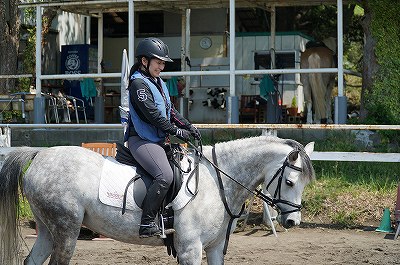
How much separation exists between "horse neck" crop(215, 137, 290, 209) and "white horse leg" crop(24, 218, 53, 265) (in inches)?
69.7

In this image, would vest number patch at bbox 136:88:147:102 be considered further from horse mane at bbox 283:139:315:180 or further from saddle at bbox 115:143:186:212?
horse mane at bbox 283:139:315:180

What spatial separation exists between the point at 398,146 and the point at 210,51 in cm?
799

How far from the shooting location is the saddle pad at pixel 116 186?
7008 mm

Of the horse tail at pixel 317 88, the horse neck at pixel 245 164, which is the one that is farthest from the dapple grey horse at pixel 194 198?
the horse tail at pixel 317 88

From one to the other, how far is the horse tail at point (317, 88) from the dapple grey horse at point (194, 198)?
9.50m

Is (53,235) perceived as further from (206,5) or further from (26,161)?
(206,5)

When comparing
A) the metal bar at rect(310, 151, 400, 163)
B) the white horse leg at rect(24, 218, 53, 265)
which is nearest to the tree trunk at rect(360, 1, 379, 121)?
the metal bar at rect(310, 151, 400, 163)

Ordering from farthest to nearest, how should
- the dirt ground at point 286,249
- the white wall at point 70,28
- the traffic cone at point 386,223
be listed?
the white wall at point 70,28 < the traffic cone at point 386,223 < the dirt ground at point 286,249

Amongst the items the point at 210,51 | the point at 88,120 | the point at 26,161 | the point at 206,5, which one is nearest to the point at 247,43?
the point at 210,51

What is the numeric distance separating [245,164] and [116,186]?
1.22m

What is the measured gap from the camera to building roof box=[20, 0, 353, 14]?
1662 cm

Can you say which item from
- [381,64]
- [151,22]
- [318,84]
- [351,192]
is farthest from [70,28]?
[351,192]

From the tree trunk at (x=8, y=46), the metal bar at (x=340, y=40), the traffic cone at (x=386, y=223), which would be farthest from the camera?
the tree trunk at (x=8, y=46)

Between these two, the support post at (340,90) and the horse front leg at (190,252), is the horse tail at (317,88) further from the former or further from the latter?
the horse front leg at (190,252)
